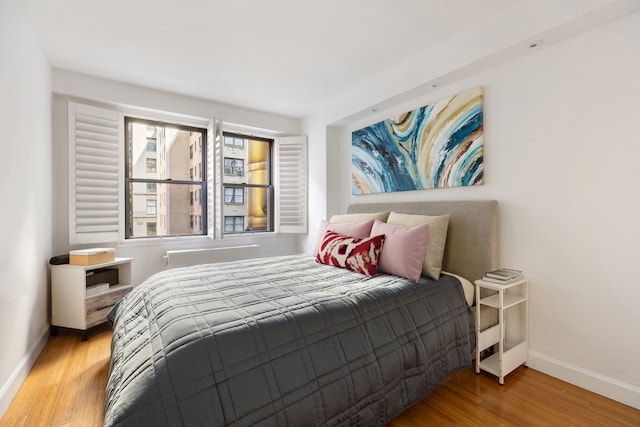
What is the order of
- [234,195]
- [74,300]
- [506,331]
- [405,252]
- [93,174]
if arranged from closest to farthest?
[405,252] → [506,331] → [74,300] → [93,174] → [234,195]

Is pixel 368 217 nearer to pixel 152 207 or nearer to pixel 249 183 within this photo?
pixel 249 183

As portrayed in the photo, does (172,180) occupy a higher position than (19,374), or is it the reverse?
(172,180)

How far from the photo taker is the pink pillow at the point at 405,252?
212cm

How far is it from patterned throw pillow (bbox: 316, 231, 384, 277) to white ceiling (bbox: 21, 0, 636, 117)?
5.13 feet

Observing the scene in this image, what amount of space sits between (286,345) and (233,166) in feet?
10.9

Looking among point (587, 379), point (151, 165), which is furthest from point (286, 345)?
point (151, 165)

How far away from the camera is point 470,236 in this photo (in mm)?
2352

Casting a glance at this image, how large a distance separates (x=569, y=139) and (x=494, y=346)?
60.7 inches

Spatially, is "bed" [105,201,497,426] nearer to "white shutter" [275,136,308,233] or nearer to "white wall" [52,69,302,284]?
"white wall" [52,69,302,284]

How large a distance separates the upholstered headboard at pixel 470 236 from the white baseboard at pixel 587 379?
0.67 meters

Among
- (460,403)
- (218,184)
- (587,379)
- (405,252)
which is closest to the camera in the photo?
(460,403)

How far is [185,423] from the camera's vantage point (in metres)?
1.00

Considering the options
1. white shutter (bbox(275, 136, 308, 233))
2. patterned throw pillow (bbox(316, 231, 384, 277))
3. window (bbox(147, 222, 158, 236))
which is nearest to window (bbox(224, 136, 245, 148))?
white shutter (bbox(275, 136, 308, 233))

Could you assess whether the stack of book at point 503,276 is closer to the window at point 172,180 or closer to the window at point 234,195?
the window at point 172,180
